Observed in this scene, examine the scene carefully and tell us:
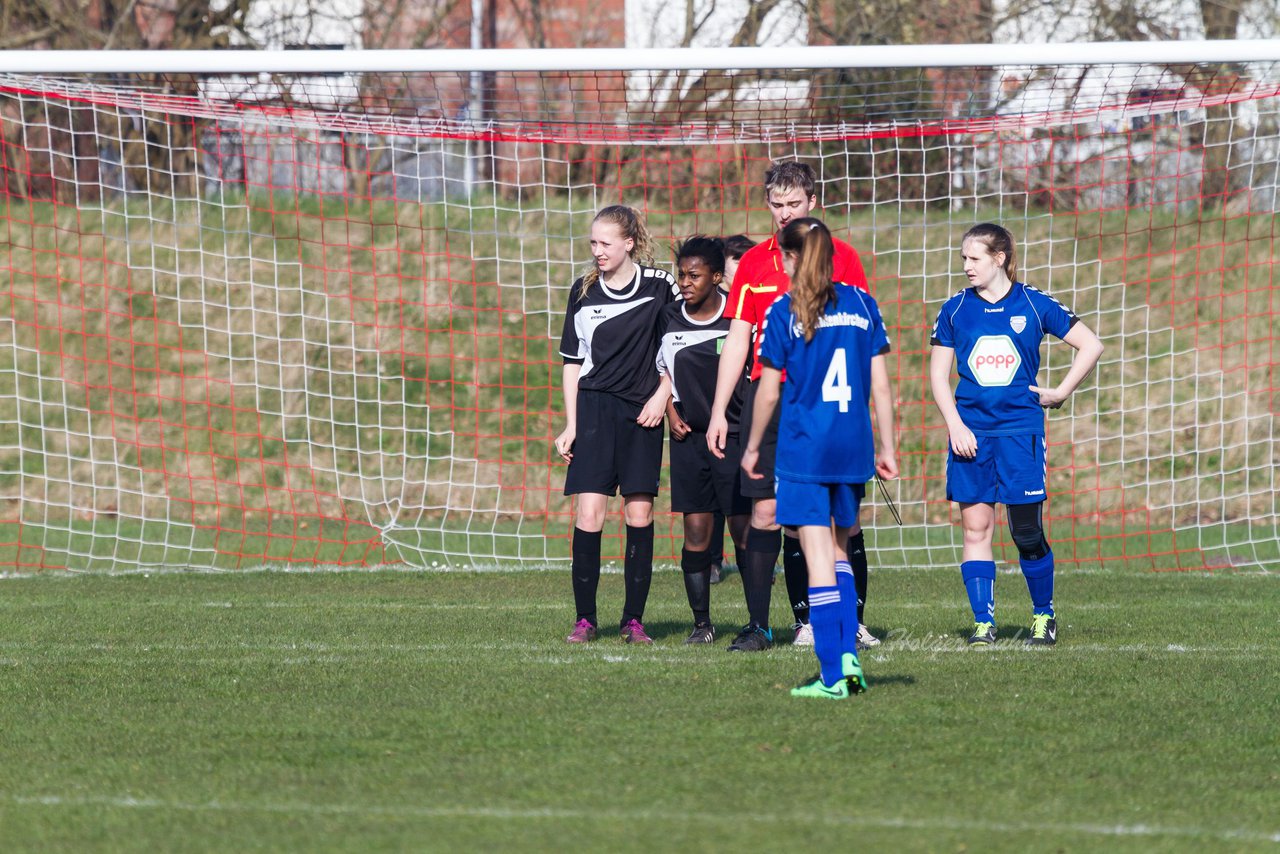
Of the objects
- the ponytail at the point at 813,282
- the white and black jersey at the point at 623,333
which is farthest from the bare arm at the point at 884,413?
the white and black jersey at the point at 623,333

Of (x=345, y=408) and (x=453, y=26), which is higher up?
(x=453, y=26)

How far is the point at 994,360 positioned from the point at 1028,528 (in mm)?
755

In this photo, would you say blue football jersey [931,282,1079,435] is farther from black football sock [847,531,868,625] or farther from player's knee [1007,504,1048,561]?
black football sock [847,531,868,625]

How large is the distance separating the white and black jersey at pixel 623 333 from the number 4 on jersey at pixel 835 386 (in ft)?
4.95

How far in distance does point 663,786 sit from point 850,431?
1.59 m

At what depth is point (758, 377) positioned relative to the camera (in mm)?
6102

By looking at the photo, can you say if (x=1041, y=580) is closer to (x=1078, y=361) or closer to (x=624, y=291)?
(x=1078, y=361)

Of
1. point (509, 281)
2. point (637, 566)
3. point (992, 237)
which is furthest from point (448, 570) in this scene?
point (509, 281)

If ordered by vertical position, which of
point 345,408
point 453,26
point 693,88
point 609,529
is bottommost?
point 609,529

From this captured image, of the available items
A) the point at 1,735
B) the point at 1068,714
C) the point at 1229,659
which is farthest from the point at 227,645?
the point at 1229,659

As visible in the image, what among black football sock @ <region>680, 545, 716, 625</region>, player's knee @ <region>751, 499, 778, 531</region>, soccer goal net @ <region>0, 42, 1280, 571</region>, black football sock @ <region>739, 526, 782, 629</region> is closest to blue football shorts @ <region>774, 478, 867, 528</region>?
player's knee @ <region>751, 499, 778, 531</region>

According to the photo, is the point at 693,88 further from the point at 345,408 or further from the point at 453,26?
the point at 453,26

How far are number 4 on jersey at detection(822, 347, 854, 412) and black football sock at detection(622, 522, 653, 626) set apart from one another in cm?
166

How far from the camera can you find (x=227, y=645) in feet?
22.3
